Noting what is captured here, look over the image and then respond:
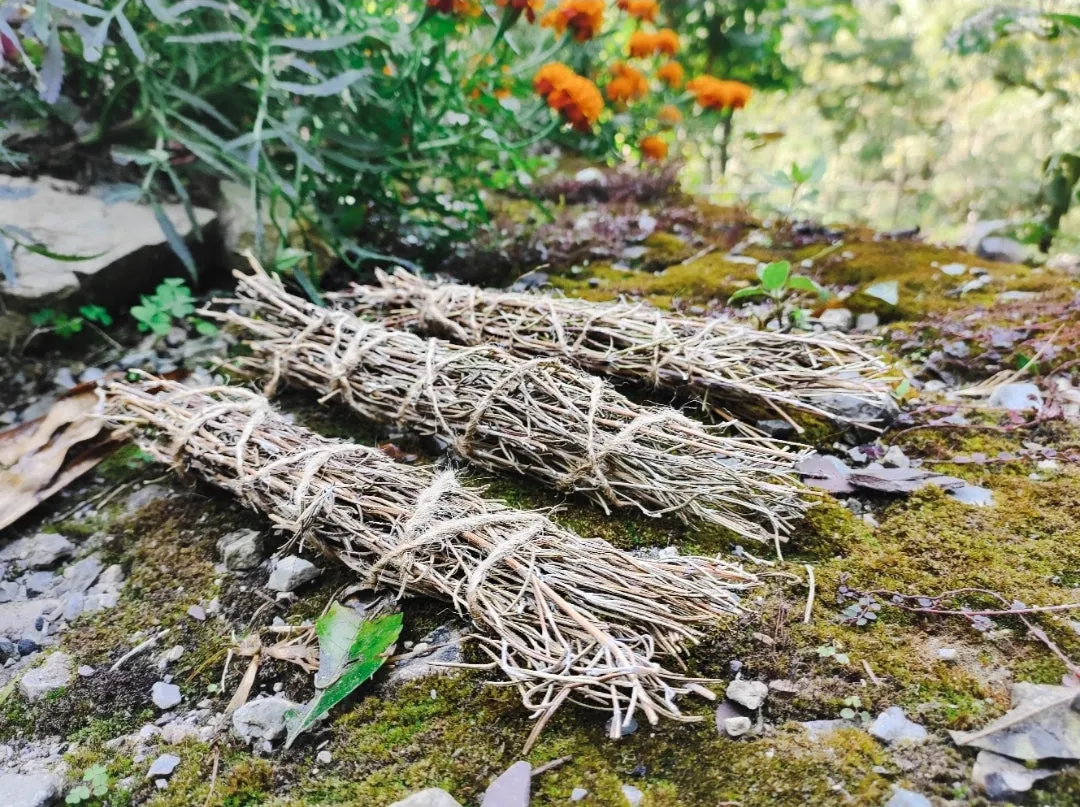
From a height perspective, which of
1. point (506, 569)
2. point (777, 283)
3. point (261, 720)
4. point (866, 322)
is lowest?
point (261, 720)

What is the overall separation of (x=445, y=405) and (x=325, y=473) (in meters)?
0.40

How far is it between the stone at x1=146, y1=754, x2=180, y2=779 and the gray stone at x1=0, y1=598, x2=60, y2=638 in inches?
25.6

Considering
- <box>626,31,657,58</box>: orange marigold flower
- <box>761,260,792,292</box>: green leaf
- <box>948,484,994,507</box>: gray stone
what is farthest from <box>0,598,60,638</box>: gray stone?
<box>626,31,657,58</box>: orange marigold flower

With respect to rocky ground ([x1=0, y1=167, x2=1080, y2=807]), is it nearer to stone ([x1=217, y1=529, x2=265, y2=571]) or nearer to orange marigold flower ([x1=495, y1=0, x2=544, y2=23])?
stone ([x1=217, y1=529, x2=265, y2=571])

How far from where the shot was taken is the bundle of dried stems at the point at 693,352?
6.45 ft

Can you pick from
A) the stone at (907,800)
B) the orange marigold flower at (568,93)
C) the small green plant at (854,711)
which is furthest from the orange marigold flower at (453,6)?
the stone at (907,800)

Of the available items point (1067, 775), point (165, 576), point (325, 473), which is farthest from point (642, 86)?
point (1067, 775)

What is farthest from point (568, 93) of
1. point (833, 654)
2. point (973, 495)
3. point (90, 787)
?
point (90, 787)

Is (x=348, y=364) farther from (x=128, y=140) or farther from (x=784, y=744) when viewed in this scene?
(x=128, y=140)

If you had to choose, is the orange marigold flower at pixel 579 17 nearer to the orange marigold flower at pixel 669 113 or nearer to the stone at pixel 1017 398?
the orange marigold flower at pixel 669 113

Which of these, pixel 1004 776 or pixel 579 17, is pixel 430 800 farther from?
pixel 579 17

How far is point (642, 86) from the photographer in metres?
3.91

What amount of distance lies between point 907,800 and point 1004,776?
0.54 feet

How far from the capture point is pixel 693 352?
2020mm
